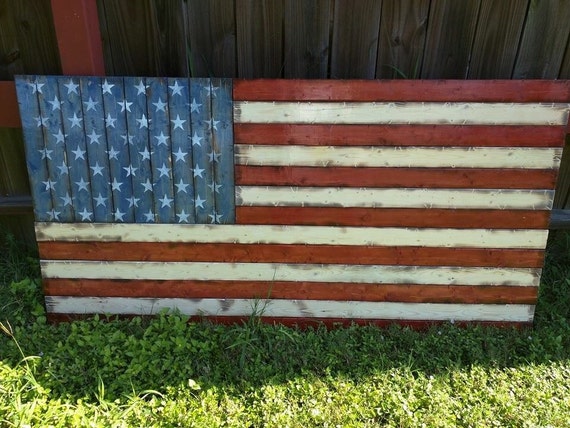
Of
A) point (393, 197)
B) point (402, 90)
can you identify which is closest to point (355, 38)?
point (402, 90)

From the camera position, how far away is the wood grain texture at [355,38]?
2.79 metres

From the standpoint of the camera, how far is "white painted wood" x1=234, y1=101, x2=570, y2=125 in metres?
2.55

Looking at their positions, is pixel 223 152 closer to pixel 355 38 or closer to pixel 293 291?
pixel 293 291

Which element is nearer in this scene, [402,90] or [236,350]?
[402,90]

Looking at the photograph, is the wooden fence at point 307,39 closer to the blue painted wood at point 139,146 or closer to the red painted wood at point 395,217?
the blue painted wood at point 139,146

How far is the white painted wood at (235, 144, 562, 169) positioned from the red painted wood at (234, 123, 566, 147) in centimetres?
3

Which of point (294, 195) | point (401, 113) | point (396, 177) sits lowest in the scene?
point (294, 195)

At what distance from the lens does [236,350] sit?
2689 millimetres

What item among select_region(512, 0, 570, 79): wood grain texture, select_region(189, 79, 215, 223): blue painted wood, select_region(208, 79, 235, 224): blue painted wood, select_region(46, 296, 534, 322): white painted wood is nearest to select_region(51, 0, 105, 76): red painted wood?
select_region(189, 79, 215, 223): blue painted wood

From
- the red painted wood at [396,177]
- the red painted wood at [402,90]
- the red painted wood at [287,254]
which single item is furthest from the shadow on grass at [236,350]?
the red painted wood at [402,90]

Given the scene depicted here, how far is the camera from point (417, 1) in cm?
278

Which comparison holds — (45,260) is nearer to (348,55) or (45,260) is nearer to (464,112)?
(348,55)

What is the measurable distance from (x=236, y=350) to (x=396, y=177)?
49.1 inches

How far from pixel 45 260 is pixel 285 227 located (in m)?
1.34
